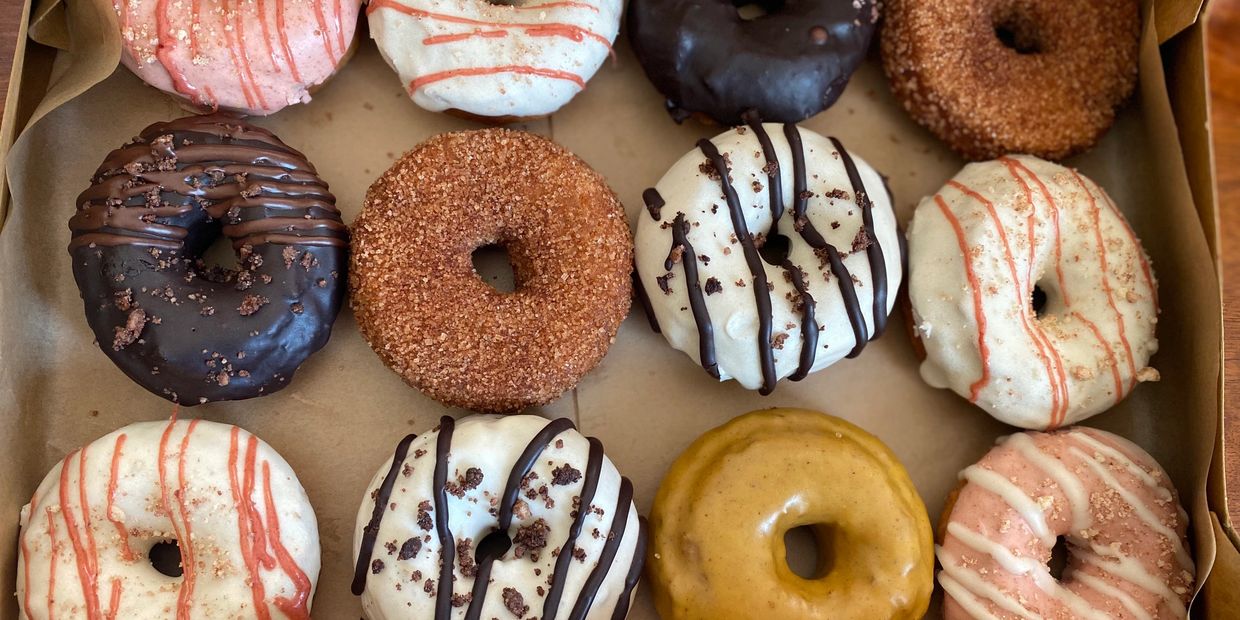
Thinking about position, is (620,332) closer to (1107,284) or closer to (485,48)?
(485,48)

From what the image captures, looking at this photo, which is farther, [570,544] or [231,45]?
[231,45]

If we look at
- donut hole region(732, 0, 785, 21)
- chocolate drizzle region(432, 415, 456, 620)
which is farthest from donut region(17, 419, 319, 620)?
donut hole region(732, 0, 785, 21)

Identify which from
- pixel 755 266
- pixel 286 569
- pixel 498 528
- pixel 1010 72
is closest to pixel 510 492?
pixel 498 528

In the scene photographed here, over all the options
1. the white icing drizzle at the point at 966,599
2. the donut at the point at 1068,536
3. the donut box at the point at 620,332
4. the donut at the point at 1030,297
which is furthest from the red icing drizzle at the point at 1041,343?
the white icing drizzle at the point at 966,599

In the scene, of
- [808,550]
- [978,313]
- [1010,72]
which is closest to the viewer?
[978,313]

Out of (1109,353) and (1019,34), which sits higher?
(1019,34)

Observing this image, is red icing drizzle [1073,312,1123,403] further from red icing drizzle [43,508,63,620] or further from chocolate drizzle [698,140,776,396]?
red icing drizzle [43,508,63,620]
